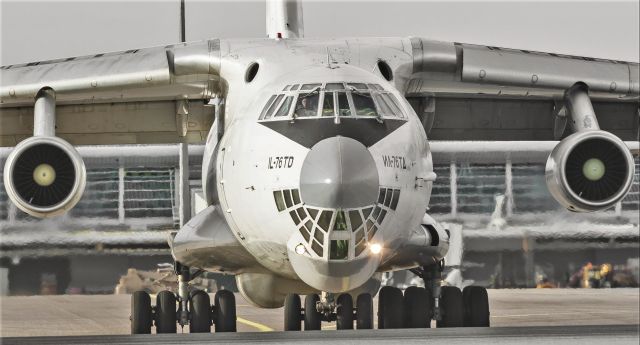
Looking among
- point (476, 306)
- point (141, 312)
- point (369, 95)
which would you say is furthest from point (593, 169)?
point (141, 312)

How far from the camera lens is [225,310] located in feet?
44.1

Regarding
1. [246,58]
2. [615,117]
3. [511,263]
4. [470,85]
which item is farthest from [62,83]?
[511,263]

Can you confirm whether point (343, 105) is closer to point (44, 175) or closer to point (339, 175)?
point (339, 175)

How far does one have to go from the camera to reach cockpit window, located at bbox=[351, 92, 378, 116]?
11430 mm

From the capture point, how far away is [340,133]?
1110cm

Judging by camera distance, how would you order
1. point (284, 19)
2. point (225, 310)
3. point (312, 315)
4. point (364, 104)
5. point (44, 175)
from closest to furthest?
point (364, 104) < point (44, 175) < point (312, 315) < point (225, 310) < point (284, 19)

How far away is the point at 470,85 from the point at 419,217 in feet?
7.41

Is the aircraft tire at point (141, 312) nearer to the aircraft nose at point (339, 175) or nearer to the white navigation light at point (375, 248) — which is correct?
the white navigation light at point (375, 248)

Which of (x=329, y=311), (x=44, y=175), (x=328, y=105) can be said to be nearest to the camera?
(x=328, y=105)

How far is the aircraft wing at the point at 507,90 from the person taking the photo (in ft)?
44.9

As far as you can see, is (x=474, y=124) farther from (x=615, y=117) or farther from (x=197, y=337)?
(x=197, y=337)

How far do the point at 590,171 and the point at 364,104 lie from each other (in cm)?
280

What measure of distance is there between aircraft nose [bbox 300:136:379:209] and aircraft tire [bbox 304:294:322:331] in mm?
2345

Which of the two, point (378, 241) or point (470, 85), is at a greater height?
point (470, 85)
